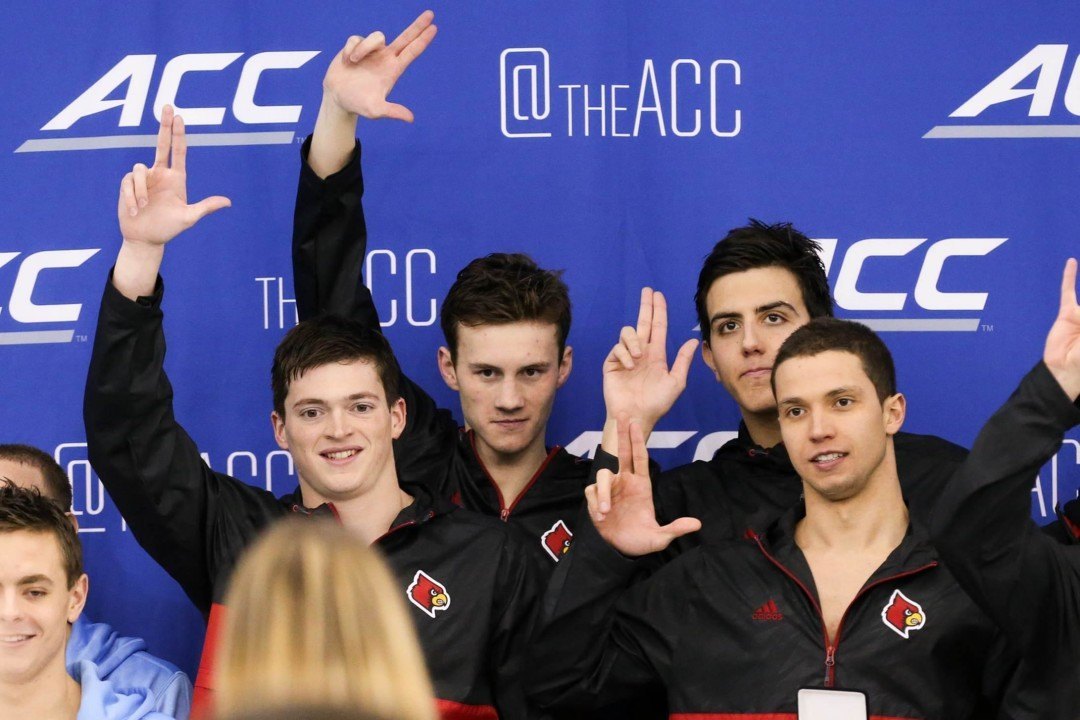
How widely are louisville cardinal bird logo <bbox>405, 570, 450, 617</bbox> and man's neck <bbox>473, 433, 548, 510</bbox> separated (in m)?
0.38

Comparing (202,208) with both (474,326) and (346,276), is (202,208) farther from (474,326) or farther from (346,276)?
(474,326)

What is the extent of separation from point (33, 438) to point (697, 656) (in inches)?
72.3

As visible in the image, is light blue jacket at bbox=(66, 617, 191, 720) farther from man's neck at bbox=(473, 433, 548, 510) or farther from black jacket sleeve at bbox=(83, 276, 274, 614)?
man's neck at bbox=(473, 433, 548, 510)

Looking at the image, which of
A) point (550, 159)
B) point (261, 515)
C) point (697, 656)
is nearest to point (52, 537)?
point (261, 515)

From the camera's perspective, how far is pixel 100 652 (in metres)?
3.40

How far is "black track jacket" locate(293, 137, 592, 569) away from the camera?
344cm

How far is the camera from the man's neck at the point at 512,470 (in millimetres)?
3459

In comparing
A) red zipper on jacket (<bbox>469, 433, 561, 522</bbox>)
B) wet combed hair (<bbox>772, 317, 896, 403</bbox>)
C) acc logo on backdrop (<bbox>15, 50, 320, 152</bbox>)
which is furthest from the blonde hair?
acc logo on backdrop (<bbox>15, 50, 320, 152</bbox>)

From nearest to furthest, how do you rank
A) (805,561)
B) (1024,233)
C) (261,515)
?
(805,561) < (261,515) < (1024,233)

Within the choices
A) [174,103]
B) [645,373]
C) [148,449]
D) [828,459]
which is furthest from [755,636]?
[174,103]

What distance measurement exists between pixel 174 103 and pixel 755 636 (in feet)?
6.60

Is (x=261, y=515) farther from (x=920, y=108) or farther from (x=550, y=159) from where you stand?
(x=920, y=108)

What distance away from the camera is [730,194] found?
388 centimetres

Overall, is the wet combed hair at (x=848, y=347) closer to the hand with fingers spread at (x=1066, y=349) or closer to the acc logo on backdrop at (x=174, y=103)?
the hand with fingers spread at (x=1066, y=349)
